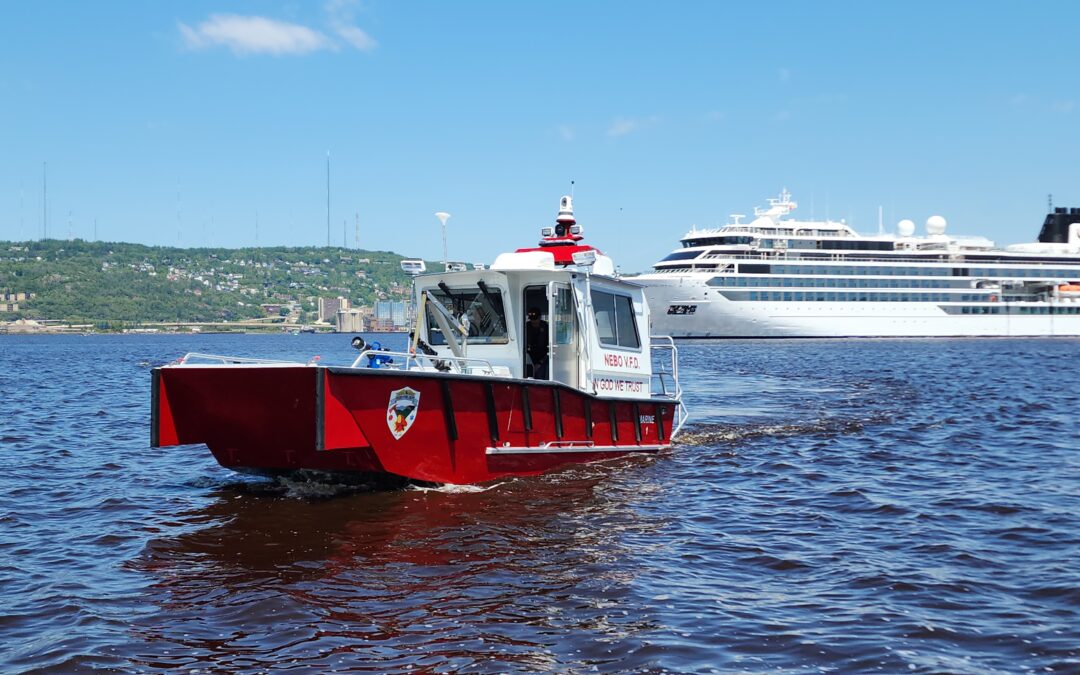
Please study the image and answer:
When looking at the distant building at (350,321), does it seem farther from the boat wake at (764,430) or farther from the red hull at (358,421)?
the red hull at (358,421)

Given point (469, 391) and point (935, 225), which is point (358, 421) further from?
point (935, 225)

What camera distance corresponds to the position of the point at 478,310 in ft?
45.5

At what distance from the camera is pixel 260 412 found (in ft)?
34.2

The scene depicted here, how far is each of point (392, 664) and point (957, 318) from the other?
9619 centimetres

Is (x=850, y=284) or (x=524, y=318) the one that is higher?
(x=850, y=284)

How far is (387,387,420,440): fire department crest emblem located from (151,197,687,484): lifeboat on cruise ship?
2 centimetres

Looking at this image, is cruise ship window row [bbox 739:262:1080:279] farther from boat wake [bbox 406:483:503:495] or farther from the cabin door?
boat wake [bbox 406:483:503:495]

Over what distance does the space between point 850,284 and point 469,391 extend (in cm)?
8414

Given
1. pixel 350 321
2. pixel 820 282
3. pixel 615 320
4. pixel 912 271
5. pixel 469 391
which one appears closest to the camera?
pixel 469 391

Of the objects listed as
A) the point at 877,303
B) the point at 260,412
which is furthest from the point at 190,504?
the point at 877,303

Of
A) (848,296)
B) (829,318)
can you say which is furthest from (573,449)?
(848,296)

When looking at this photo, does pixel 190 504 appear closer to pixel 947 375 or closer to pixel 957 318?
pixel 947 375

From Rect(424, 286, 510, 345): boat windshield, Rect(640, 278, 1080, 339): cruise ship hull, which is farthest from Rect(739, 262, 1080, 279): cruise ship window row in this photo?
Rect(424, 286, 510, 345): boat windshield

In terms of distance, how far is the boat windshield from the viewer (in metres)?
13.7
